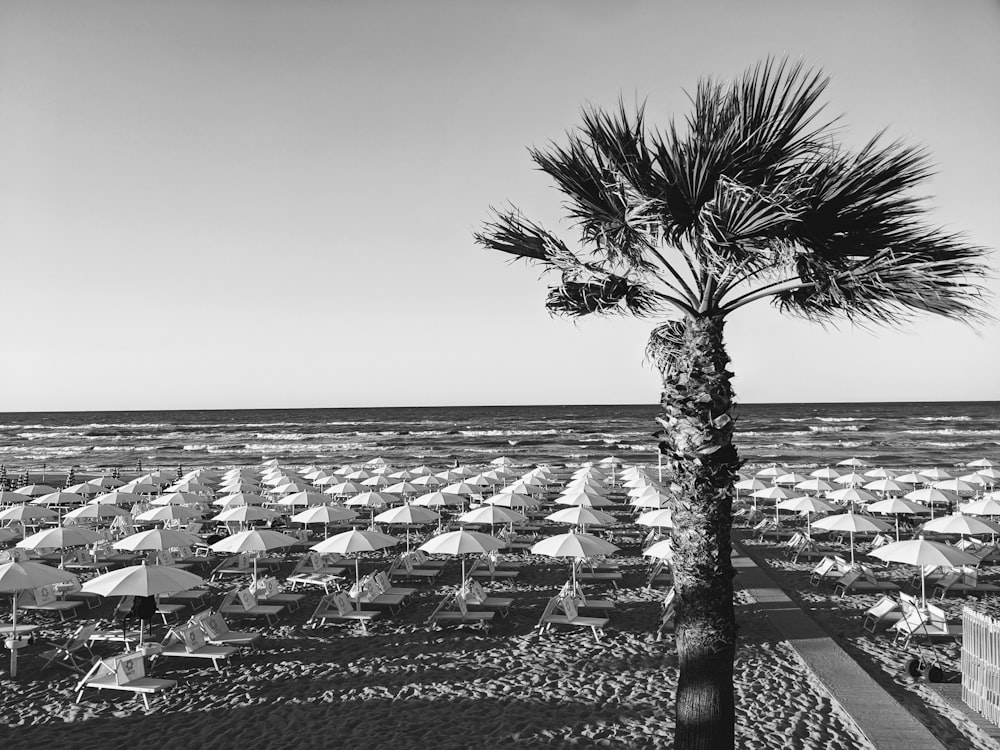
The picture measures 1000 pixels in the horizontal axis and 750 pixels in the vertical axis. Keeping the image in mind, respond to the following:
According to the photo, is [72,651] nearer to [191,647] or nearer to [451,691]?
[191,647]

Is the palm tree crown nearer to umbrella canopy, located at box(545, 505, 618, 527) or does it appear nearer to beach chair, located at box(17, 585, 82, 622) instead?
umbrella canopy, located at box(545, 505, 618, 527)

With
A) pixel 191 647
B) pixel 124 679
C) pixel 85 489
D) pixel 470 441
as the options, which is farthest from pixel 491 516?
pixel 470 441

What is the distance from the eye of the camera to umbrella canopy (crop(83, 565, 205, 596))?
29.0 ft

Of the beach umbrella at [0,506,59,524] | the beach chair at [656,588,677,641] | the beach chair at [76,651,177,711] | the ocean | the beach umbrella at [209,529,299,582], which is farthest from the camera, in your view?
the ocean

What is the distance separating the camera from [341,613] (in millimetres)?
11188

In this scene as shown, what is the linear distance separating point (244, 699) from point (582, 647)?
4821 millimetres

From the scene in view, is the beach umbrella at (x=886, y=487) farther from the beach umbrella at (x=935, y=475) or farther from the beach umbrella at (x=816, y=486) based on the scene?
the beach umbrella at (x=935, y=475)

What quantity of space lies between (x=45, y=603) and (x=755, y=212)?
511 inches

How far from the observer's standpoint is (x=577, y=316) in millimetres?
6828

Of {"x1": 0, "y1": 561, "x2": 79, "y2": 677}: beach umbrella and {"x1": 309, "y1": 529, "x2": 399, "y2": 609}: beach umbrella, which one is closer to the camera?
{"x1": 0, "y1": 561, "x2": 79, "y2": 677}: beach umbrella

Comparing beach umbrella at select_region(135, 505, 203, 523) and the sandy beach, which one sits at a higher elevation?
beach umbrella at select_region(135, 505, 203, 523)

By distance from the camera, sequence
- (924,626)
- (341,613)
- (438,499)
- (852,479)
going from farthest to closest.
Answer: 1. (852,479)
2. (438,499)
3. (341,613)
4. (924,626)

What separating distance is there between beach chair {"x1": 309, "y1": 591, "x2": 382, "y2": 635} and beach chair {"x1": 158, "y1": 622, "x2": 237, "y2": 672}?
1.82m

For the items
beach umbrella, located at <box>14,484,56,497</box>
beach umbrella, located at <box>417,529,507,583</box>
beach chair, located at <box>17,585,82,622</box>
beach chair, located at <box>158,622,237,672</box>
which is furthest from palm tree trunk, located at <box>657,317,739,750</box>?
beach umbrella, located at <box>14,484,56,497</box>
